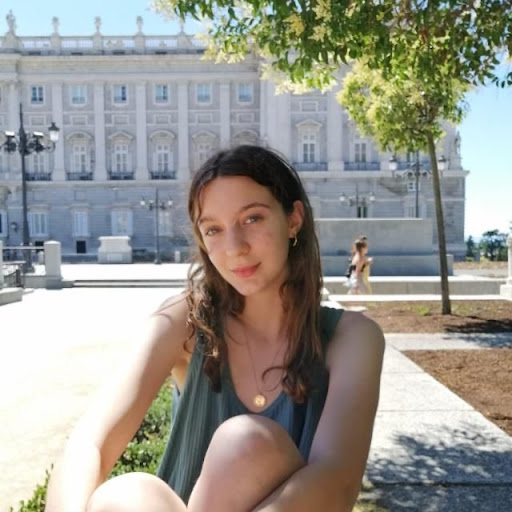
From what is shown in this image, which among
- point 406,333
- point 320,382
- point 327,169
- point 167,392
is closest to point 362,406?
point 320,382

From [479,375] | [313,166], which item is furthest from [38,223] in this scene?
[479,375]

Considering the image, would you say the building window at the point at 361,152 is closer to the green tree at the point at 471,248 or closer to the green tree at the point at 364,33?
the green tree at the point at 471,248

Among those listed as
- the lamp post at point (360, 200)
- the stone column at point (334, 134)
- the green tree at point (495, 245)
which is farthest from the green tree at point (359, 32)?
the stone column at point (334, 134)

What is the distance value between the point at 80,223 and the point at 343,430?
143ft

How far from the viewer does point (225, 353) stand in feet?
5.62

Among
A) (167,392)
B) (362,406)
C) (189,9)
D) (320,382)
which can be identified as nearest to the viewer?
(362,406)

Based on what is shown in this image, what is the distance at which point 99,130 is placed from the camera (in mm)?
43844

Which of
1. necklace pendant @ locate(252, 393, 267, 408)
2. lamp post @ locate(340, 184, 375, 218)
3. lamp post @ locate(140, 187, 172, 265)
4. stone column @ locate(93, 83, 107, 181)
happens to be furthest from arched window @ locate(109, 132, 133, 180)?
necklace pendant @ locate(252, 393, 267, 408)

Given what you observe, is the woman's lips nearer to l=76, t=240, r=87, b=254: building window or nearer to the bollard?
the bollard

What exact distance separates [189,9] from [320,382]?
11.1 feet

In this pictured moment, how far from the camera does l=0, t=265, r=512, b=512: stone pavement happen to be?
2.84 m

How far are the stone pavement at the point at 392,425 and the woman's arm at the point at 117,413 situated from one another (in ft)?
0.37

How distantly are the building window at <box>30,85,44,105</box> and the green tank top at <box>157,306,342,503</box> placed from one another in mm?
46282

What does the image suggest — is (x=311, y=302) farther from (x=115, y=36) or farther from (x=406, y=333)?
(x=115, y=36)
